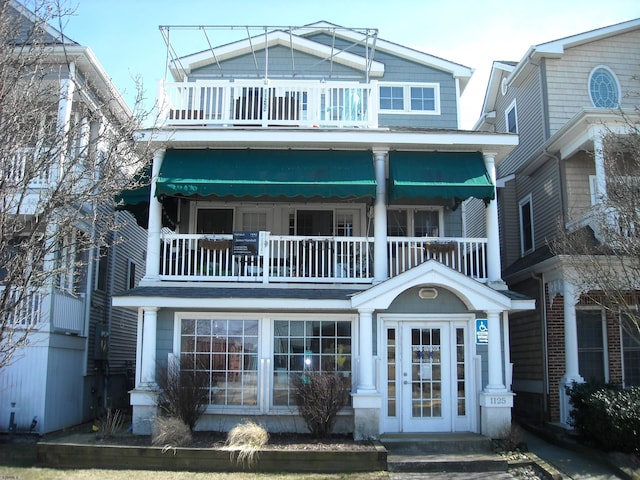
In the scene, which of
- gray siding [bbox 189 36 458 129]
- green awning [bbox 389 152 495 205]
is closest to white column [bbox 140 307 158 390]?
green awning [bbox 389 152 495 205]

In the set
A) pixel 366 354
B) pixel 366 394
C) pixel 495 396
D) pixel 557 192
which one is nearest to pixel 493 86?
pixel 557 192

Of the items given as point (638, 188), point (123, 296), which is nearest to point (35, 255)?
point (123, 296)

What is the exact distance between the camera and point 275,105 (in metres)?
14.4

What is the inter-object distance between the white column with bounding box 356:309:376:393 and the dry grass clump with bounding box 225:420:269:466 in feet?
6.90

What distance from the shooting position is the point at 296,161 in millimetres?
13445

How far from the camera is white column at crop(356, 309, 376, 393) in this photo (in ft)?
39.4

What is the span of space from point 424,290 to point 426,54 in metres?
7.97

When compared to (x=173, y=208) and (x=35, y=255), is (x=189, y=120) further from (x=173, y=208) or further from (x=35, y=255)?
(x=35, y=255)

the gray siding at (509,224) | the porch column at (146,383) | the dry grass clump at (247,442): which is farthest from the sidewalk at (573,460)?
the porch column at (146,383)

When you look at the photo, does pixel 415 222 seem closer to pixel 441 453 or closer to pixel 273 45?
pixel 441 453

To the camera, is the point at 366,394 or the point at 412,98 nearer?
the point at 366,394

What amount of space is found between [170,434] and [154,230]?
4403 mm

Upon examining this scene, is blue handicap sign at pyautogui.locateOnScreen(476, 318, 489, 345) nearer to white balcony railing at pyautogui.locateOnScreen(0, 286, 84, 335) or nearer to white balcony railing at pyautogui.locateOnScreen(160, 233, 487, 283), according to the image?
white balcony railing at pyautogui.locateOnScreen(160, 233, 487, 283)

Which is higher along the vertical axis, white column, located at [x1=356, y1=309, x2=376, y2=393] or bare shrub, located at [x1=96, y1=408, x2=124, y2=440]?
white column, located at [x1=356, y1=309, x2=376, y2=393]
